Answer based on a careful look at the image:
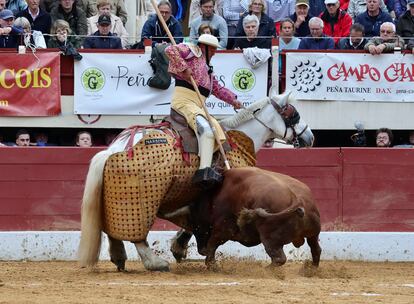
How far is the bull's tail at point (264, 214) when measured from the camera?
848cm

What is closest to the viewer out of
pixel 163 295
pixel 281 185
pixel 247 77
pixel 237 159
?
pixel 163 295

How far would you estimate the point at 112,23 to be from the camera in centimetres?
1320

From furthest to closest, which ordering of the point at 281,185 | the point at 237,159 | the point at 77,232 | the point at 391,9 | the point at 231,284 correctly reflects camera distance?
→ the point at 391,9, the point at 77,232, the point at 237,159, the point at 281,185, the point at 231,284

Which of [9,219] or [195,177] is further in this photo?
[9,219]

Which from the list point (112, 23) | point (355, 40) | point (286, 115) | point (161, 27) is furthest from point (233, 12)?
point (286, 115)

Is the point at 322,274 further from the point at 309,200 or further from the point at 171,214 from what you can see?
the point at 171,214

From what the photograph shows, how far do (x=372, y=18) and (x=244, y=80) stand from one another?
1747mm

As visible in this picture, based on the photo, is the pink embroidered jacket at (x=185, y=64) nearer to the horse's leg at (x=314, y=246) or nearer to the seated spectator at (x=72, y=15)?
the horse's leg at (x=314, y=246)

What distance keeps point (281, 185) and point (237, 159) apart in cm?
79

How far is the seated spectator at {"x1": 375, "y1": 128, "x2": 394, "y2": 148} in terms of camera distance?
12117mm

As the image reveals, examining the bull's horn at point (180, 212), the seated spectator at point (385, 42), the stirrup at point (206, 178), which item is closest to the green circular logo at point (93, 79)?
the seated spectator at point (385, 42)

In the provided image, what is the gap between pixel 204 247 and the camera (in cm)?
922

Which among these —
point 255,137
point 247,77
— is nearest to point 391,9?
point 247,77

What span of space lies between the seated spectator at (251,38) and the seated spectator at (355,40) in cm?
88
